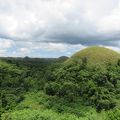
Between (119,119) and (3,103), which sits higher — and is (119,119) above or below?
above

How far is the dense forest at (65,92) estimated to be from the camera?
121338 millimetres

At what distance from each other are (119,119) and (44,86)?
8730cm

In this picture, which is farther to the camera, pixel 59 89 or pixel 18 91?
pixel 18 91

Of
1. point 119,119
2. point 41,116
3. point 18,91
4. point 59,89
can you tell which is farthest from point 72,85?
point 119,119

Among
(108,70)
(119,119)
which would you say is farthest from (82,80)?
(119,119)

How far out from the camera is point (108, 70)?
6954 inches

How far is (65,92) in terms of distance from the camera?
486 feet

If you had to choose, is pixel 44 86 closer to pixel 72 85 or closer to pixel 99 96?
pixel 72 85

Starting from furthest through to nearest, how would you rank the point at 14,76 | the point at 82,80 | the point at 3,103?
the point at 14,76 → the point at 82,80 → the point at 3,103

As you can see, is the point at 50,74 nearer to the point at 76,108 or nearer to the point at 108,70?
the point at 108,70

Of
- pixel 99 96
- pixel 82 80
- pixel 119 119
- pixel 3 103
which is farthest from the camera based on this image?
pixel 82 80

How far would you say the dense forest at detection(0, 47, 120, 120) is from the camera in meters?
121

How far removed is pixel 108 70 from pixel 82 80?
22.2 metres

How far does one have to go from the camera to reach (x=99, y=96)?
138625mm
